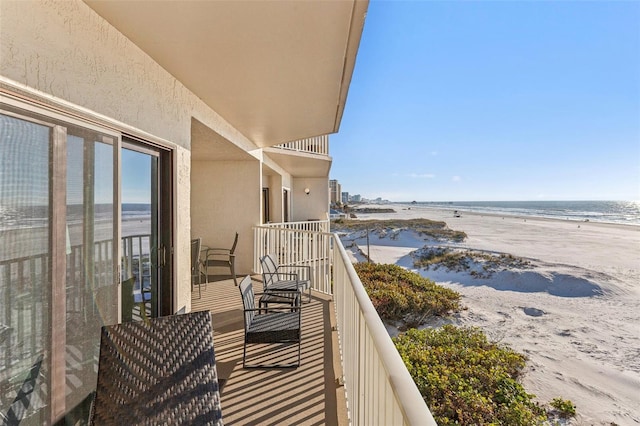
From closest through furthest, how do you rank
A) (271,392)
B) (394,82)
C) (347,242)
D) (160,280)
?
(271,392) → (160,280) → (394,82) → (347,242)

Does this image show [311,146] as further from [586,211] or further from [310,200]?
[586,211]

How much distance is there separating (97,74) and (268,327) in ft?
7.70

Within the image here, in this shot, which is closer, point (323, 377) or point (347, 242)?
point (323, 377)

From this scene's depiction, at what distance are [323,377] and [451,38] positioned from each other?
12609 millimetres

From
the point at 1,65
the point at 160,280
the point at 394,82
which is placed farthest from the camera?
the point at 394,82

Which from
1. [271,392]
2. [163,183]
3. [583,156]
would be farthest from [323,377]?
[583,156]

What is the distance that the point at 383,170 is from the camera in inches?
1934

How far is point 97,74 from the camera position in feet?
6.63

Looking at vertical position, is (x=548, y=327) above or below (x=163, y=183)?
below

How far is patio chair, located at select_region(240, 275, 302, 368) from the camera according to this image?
8.37 feet

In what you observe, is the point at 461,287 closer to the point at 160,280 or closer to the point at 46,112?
the point at 160,280

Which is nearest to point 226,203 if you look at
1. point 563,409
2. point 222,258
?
point 222,258

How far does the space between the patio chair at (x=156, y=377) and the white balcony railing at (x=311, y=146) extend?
21.3ft

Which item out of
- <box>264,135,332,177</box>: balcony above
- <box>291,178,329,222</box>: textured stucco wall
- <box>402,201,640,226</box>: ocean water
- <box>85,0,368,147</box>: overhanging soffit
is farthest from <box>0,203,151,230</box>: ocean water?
<box>402,201,640,226</box>: ocean water
